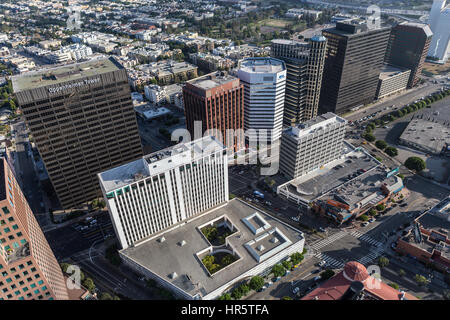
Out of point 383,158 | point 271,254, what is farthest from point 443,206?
point 271,254

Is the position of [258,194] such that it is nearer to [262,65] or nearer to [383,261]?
[383,261]

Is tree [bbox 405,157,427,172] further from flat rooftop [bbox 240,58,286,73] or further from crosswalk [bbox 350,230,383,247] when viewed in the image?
flat rooftop [bbox 240,58,286,73]

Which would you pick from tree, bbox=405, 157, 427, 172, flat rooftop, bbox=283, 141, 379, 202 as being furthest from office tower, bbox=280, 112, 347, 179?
tree, bbox=405, 157, 427, 172

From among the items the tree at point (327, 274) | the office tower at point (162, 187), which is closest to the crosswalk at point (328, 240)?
the tree at point (327, 274)

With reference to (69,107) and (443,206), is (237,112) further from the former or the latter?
(443,206)

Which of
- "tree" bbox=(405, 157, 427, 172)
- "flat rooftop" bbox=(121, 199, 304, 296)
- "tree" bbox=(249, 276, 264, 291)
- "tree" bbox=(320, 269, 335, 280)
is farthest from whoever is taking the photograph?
"tree" bbox=(405, 157, 427, 172)

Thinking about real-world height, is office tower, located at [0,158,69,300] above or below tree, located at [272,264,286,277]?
above
